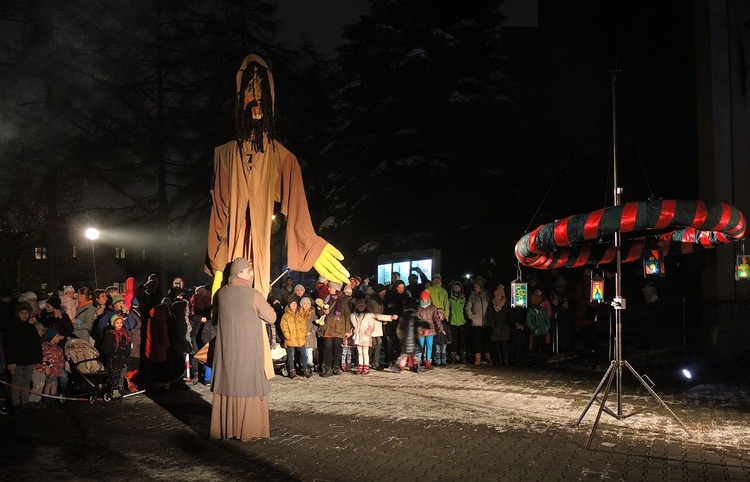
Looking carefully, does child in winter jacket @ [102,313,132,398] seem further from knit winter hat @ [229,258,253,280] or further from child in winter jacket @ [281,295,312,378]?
knit winter hat @ [229,258,253,280]

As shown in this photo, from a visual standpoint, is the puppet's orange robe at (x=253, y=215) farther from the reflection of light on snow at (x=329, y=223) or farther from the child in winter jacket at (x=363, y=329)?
the reflection of light on snow at (x=329, y=223)

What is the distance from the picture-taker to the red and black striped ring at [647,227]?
28.7ft

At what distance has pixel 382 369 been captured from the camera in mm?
16797

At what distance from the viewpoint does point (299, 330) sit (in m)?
15.5

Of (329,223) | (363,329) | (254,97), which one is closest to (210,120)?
(329,223)

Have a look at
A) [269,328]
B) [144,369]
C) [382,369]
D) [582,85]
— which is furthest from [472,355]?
[582,85]

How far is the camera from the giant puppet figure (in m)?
9.94

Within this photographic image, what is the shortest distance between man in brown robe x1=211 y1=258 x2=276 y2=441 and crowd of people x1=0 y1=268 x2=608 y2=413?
6.07 feet

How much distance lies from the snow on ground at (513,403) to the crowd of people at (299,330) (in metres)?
1.15

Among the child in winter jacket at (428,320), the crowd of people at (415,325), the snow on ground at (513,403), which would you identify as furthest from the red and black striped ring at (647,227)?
the crowd of people at (415,325)

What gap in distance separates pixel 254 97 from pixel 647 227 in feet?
17.3

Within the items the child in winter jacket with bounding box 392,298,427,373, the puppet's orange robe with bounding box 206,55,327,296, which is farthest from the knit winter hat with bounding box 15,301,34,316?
the child in winter jacket with bounding box 392,298,427,373

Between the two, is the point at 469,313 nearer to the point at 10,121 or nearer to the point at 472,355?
the point at 472,355

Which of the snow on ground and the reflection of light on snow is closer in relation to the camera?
the snow on ground
